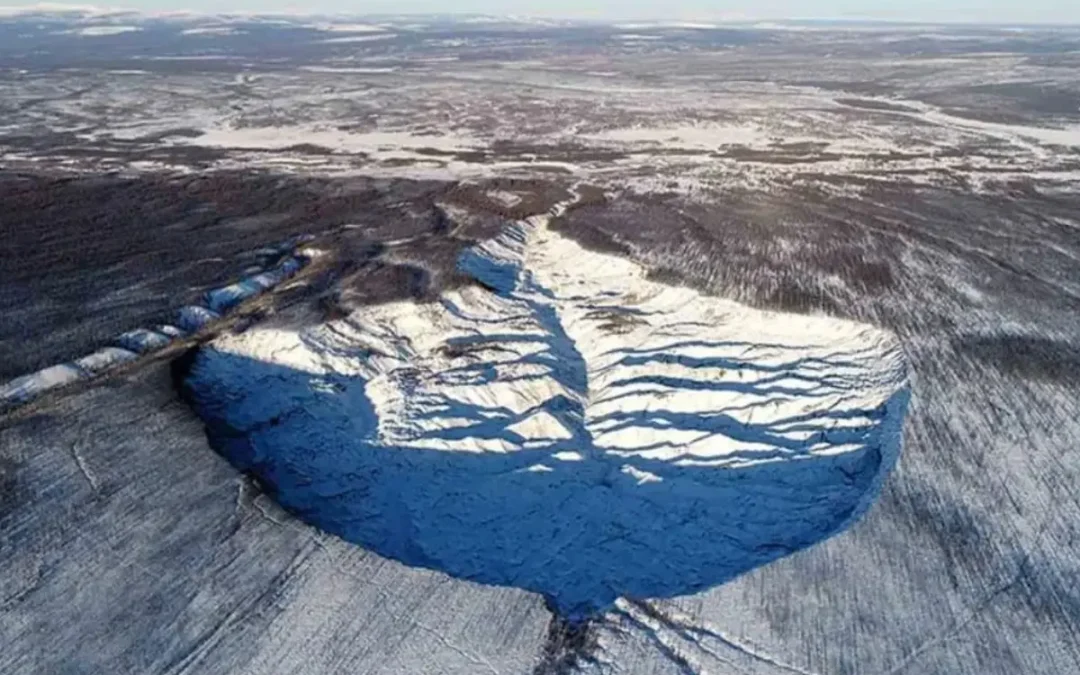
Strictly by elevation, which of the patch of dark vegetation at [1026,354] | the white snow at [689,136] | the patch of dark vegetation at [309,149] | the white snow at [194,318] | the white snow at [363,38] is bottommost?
the white snow at [363,38]

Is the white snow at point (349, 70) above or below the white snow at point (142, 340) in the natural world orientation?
below

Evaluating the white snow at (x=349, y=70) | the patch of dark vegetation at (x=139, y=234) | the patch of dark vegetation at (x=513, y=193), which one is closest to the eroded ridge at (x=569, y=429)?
the patch of dark vegetation at (x=139, y=234)

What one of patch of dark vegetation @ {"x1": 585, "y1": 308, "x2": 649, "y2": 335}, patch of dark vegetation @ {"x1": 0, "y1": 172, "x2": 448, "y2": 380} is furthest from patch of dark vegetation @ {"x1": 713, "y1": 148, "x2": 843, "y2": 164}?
patch of dark vegetation @ {"x1": 585, "y1": 308, "x2": 649, "y2": 335}

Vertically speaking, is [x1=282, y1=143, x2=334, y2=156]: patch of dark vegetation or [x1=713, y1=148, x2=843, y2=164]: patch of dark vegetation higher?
[x1=713, y1=148, x2=843, y2=164]: patch of dark vegetation

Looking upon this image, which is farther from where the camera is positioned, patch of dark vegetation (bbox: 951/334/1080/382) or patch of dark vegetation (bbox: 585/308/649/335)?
patch of dark vegetation (bbox: 585/308/649/335)

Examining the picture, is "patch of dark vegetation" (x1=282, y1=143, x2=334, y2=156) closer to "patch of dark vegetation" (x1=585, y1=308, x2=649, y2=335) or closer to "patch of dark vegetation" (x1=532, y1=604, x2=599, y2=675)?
"patch of dark vegetation" (x1=585, y1=308, x2=649, y2=335)

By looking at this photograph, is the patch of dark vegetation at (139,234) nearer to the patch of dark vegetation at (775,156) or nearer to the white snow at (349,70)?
the patch of dark vegetation at (775,156)

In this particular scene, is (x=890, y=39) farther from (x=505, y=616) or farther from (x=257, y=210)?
(x=505, y=616)
